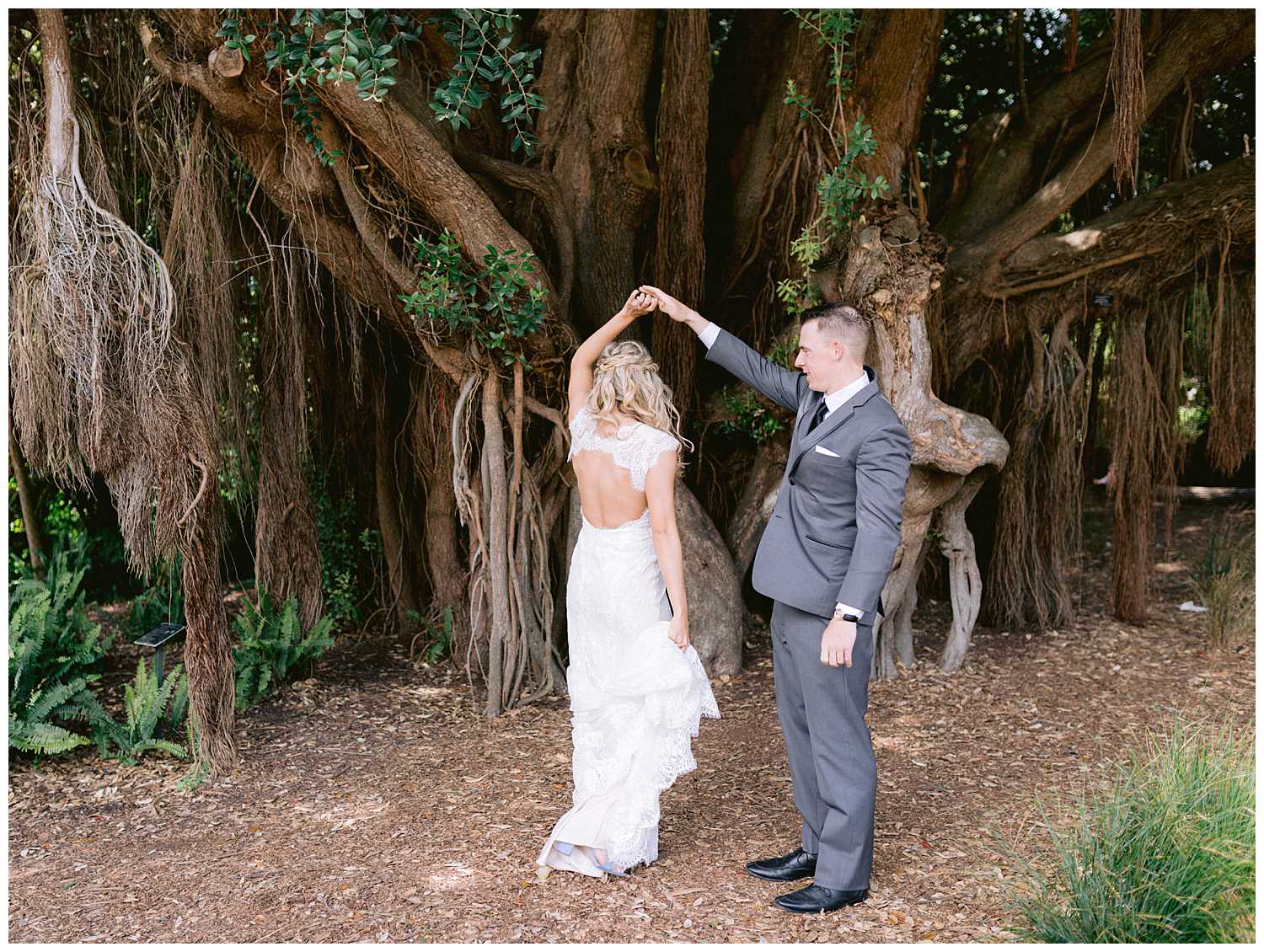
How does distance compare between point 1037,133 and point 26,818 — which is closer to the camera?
point 26,818

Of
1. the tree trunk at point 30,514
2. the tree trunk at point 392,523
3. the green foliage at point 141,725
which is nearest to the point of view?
the green foliage at point 141,725

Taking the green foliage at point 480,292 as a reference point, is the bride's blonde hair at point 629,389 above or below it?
below

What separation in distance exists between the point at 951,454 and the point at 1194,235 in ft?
6.52

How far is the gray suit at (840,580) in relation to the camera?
2842 millimetres

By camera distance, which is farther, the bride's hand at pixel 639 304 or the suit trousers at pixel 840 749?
the bride's hand at pixel 639 304

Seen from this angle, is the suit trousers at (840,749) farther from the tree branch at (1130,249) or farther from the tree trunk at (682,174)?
the tree branch at (1130,249)

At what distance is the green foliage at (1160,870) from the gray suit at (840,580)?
484 millimetres

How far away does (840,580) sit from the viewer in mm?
2947

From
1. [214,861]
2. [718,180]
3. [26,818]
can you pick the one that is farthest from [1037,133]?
[26,818]

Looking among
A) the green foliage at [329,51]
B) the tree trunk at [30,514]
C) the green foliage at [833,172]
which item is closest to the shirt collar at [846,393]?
the green foliage at [833,172]

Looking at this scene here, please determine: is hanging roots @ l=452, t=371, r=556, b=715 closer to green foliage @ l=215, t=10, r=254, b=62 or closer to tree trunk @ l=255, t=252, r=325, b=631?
tree trunk @ l=255, t=252, r=325, b=631

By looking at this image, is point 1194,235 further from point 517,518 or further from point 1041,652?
point 517,518

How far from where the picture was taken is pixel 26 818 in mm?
3822

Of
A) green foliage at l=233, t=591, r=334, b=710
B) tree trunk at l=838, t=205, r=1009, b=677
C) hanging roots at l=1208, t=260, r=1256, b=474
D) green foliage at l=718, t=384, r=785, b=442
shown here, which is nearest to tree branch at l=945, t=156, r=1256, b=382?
hanging roots at l=1208, t=260, r=1256, b=474
